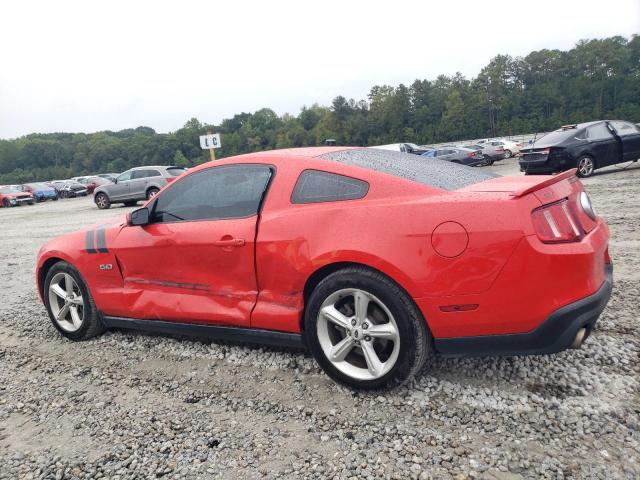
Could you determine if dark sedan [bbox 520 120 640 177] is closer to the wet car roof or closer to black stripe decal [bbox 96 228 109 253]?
the wet car roof

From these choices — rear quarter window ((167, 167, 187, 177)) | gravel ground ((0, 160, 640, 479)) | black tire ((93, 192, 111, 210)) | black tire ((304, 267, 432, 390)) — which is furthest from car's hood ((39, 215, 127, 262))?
black tire ((93, 192, 111, 210))

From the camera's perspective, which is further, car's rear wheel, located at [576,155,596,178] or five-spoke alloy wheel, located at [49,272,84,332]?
car's rear wheel, located at [576,155,596,178]

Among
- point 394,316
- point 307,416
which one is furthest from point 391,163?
point 307,416

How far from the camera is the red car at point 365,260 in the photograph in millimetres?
2449

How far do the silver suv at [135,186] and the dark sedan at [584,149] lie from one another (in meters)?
13.4

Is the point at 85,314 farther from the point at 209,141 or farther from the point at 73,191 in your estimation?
the point at 73,191

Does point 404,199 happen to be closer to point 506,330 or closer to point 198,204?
point 506,330

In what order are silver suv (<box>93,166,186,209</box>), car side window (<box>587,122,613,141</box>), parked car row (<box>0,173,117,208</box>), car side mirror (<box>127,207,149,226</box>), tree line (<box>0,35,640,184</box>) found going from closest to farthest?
car side mirror (<box>127,207,149,226</box>) → car side window (<box>587,122,613,141</box>) → silver suv (<box>93,166,186,209</box>) → parked car row (<box>0,173,117,208</box>) → tree line (<box>0,35,640,184</box>)

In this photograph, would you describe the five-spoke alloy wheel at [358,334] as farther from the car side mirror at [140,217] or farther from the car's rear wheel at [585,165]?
the car's rear wheel at [585,165]

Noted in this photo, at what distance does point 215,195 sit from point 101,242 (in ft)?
3.80

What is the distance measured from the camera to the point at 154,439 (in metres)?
2.63

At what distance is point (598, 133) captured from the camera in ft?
42.0

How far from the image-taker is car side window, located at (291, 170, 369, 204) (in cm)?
290

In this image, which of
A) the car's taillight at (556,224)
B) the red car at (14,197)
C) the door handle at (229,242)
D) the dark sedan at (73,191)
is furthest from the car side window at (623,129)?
the dark sedan at (73,191)
